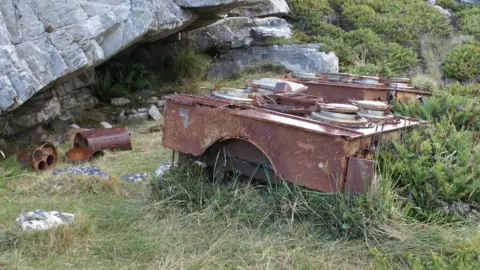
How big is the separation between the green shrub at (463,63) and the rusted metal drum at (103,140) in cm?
796

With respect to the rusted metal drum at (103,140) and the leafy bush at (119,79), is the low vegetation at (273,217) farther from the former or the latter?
the leafy bush at (119,79)

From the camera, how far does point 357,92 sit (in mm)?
6441

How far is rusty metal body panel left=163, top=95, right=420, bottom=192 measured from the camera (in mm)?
4004

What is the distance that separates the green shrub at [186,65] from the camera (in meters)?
11.9

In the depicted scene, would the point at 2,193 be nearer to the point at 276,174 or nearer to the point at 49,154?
the point at 49,154

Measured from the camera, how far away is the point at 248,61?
12367 mm

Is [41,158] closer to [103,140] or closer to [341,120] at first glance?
[103,140]

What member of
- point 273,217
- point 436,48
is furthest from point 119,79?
point 436,48

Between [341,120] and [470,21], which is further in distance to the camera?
[470,21]

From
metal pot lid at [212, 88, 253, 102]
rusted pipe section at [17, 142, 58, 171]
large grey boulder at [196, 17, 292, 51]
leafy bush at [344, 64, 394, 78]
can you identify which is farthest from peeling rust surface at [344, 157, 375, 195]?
large grey boulder at [196, 17, 292, 51]

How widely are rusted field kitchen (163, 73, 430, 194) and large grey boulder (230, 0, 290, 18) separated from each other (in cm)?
755

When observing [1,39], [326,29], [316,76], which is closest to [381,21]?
[326,29]

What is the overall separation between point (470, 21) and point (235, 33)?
7.30 metres

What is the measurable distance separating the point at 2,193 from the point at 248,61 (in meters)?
7.61
